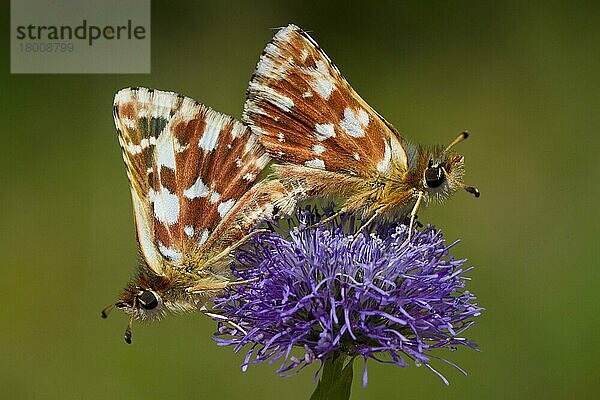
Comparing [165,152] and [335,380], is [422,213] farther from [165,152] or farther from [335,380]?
[335,380]

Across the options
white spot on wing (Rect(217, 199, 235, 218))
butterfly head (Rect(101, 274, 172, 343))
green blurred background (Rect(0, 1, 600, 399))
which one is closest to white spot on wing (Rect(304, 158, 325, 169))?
white spot on wing (Rect(217, 199, 235, 218))

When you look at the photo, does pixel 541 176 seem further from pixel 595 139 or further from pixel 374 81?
pixel 374 81

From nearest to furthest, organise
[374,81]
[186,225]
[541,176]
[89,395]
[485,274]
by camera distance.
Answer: [186,225]
[89,395]
[485,274]
[541,176]
[374,81]

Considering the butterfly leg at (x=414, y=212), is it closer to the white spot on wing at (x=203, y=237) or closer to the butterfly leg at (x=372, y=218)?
the butterfly leg at (x=372, y=218)

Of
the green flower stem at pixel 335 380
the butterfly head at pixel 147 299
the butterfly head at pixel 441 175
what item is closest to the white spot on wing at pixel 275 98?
the butterfly head at pixel 441 175

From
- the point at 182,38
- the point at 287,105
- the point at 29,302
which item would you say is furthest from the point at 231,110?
the point at 287,105

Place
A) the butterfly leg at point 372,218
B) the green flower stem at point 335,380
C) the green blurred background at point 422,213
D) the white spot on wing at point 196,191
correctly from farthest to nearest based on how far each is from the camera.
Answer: the green blurred background at point 422,213 < the white spot on wing at point 196,191 < the butterfly leg at point 372,218 < the green flower stem at point 335,380

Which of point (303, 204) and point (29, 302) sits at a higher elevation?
point (303, 204)
